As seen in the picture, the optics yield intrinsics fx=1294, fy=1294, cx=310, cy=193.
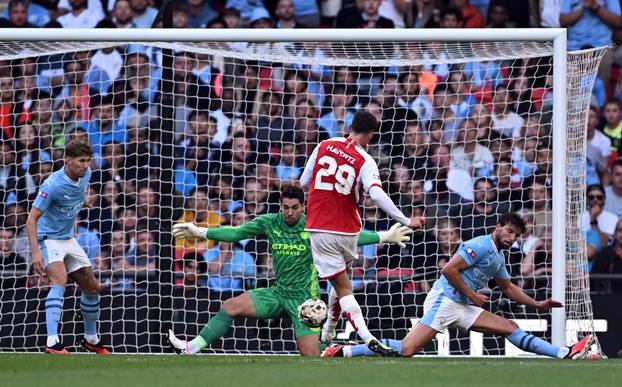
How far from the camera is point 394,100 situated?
13344 mm

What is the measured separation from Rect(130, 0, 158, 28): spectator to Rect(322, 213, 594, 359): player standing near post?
214 inches

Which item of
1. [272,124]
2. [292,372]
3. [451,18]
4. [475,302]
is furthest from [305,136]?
[292,372]

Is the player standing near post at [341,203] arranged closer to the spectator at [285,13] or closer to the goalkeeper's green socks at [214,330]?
the goalkeeper's green socks at [214,330]

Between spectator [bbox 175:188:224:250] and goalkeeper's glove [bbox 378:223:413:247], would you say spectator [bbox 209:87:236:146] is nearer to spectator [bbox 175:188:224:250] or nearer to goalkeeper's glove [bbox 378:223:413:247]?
spectator [bbox 175:188:224:250]

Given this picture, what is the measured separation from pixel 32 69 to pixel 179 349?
150 inches

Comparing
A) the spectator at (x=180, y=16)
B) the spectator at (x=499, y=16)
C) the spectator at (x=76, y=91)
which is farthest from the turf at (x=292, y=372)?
the spectator at (x=499, y=16)

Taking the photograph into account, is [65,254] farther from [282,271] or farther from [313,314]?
[313,314]

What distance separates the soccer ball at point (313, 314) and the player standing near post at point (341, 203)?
0.48 m

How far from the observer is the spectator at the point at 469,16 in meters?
14.8

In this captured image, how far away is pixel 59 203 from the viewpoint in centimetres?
1147

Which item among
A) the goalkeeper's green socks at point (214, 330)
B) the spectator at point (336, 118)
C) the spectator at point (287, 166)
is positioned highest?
the spectator at point (336, 118)

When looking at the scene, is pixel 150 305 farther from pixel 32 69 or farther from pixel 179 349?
pixel 32 69

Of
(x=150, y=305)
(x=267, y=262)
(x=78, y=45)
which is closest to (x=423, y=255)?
(x=267, y=262)

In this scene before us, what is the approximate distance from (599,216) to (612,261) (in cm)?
66
